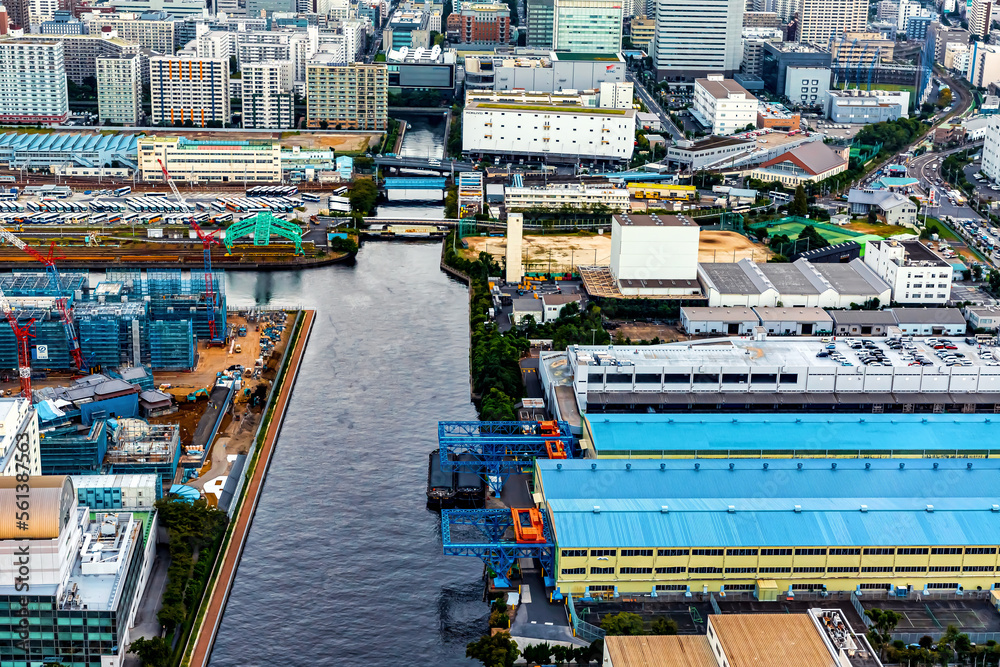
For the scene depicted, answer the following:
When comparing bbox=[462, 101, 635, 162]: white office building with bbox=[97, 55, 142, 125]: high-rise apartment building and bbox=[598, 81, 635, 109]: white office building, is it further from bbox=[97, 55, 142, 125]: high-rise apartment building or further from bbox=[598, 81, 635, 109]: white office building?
bbox=[97, 55, 142, 125]: high-rise apartment building

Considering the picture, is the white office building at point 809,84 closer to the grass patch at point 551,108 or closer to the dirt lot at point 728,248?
the grass patch at point 551,108

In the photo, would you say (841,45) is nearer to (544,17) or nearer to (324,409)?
(544,17)

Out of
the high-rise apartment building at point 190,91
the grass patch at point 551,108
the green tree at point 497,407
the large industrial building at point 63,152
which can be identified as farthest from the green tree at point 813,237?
the high-rise apartment building at point 190,91

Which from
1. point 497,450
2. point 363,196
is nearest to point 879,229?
point 363,196

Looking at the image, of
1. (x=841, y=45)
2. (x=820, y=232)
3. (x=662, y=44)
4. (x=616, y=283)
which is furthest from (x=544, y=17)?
(x=616, y=283)

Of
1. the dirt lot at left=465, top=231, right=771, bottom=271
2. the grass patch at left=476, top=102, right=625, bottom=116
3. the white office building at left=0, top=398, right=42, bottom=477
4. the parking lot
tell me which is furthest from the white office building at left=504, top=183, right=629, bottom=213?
the white office building at left=0, top=398, right=42, bottom=477
